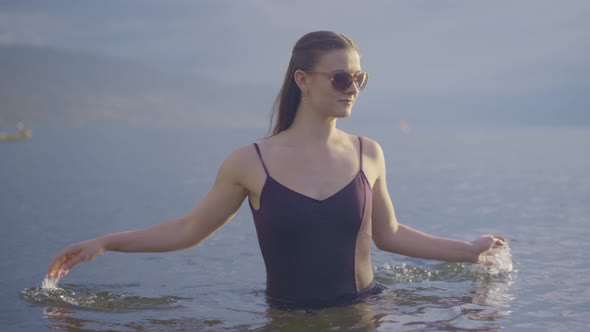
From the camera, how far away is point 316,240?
5.13 metres

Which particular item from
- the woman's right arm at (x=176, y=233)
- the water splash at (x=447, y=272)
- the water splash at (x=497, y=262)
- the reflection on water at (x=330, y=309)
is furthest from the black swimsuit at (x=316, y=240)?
the water splash at (x=447, y=272)

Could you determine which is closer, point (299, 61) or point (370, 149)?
point (299, 61)

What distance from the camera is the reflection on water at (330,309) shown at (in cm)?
529

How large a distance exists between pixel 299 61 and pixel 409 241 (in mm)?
1501

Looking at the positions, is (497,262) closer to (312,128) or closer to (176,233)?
(312,128)

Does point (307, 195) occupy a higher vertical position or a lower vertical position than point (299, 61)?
lower

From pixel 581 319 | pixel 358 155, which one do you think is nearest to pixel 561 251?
pixel 581 319

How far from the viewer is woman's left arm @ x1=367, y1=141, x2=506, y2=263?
5.59 metres

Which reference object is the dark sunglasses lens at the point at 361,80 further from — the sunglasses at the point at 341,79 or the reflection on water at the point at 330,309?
the reflection on water at the point at 330,309

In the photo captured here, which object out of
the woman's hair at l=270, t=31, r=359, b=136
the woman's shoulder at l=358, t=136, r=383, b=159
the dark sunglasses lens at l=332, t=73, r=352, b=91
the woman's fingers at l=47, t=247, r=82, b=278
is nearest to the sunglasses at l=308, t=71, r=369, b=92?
the dark sunglasses lens at l=332, t=73, r=352, b=91

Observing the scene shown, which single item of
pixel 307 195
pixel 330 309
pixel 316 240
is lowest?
pixel 330 309

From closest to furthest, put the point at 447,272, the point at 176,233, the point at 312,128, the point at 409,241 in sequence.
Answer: the point at 312,128 < the point at 176,233 < the point at 409,241 < the point at 447,272

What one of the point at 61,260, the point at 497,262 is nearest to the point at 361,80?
the point at 497,262

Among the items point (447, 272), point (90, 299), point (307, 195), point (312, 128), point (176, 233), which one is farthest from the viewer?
point (447, 272)
